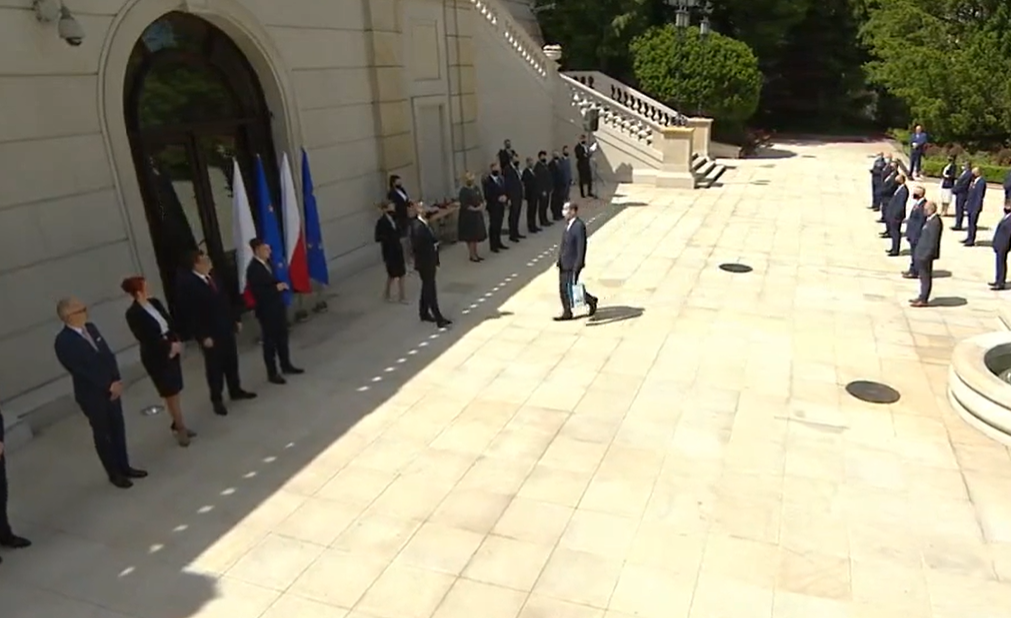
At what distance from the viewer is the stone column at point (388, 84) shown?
41.4 feet

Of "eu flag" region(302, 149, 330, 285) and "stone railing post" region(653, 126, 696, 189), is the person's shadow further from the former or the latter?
"stone railing post" region(653, 126, 696, 189)

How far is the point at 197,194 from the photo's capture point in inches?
391

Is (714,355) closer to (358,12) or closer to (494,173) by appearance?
(494,173)

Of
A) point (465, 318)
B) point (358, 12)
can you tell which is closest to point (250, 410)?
point (465, 318)

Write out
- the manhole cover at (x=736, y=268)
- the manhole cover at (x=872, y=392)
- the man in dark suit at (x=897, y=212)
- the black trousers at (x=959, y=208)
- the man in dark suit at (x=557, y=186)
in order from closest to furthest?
the manhole cover at (x=872, y=392) < the manhole cover at (x=736, y=268) < the man in dark suit at (x=897, y=212) < the black trousers at (x=959, y=208) < the man in dark suit at (x=557, y=186)

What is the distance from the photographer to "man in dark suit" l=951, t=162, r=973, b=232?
14.8 meters

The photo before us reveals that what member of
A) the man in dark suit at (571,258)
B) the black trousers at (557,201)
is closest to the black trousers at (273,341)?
the man in dark suit at (571,258)

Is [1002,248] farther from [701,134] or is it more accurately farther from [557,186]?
[701,134]

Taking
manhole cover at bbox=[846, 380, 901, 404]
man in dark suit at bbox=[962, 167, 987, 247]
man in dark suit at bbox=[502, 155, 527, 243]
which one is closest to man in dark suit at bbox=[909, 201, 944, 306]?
manhole cover at bbox=[846, 380, 901, 404]

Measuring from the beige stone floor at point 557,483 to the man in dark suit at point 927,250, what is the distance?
34 cm

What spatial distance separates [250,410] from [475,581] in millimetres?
3878

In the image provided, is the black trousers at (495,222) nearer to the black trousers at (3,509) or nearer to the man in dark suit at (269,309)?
the man in dark suit at (269,309)

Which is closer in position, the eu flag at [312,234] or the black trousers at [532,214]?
the eu flag at [312,234]

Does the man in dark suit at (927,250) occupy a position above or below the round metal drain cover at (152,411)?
above
